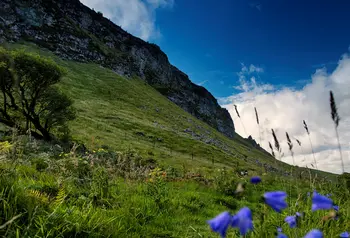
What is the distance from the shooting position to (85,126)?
42844 millimetres

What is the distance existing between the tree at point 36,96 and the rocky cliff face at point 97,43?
103 ft

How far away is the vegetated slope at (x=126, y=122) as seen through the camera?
41312 millimetres

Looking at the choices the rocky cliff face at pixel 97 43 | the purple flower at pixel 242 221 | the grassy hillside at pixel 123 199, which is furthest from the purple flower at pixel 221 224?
the rocky cliff face at pixel 97 43

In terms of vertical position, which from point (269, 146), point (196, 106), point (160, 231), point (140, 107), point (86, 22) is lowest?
point (160, 231)

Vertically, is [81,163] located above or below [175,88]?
below

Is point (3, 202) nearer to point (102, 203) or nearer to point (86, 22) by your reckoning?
point (102, 203)

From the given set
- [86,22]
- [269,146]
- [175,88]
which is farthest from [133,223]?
[175,88]

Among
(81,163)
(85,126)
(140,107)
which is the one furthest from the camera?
(140,107)

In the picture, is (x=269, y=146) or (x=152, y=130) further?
(x=152, y=130)

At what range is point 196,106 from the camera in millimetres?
148500

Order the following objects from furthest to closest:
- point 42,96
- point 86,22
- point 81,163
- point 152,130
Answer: point 86,22 < point 152,130 < point 42,96 < point 81,163

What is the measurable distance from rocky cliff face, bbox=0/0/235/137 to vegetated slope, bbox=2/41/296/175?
416 inches

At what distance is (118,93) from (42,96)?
47260mm

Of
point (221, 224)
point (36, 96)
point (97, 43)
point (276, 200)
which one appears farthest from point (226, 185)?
point (97, 43)
